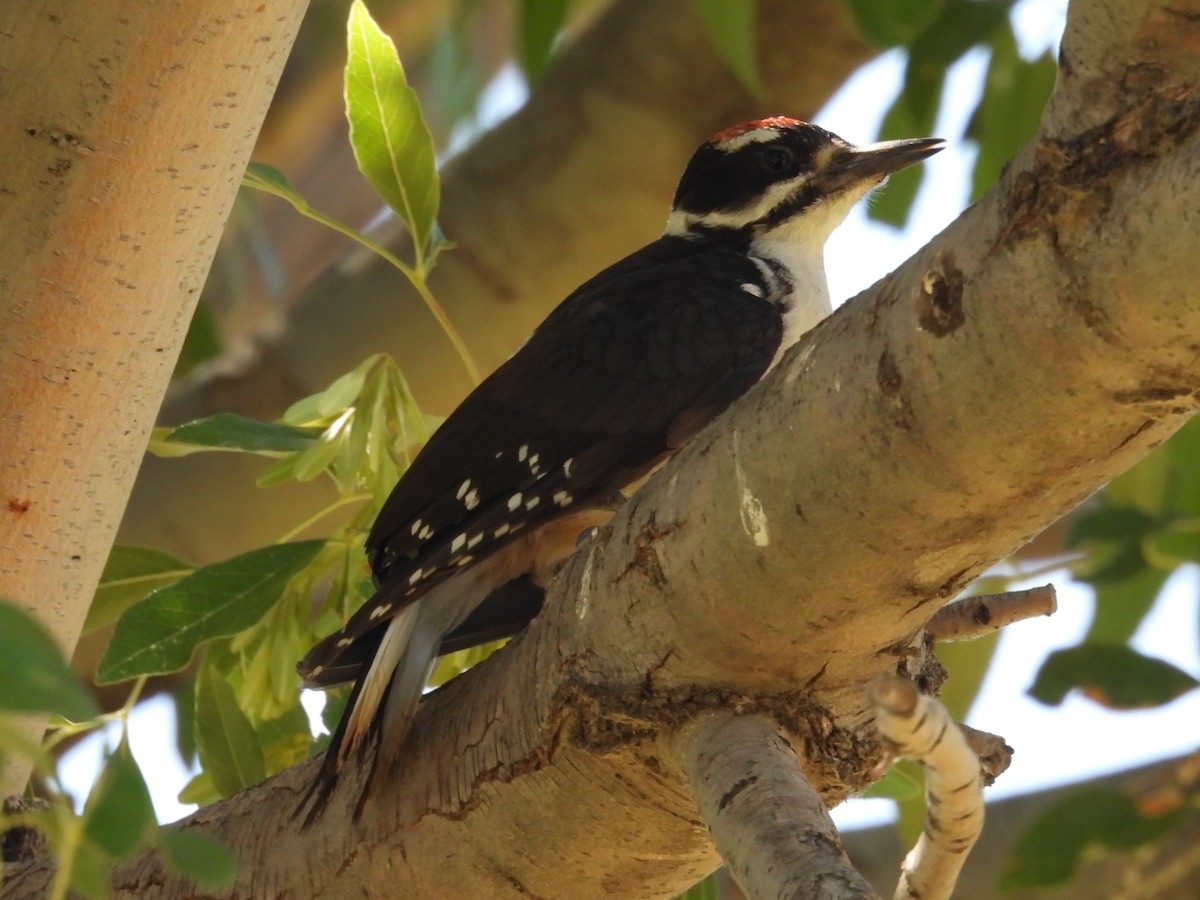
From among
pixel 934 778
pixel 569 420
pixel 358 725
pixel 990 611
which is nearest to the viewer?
pixel 934 778

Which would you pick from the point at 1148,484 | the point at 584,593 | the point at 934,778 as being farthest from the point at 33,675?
the point at 1148,484

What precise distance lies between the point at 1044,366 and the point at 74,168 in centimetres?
98

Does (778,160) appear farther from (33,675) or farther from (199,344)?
(33,675)

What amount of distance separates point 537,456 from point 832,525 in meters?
0.82

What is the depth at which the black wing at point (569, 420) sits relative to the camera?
6.66ft

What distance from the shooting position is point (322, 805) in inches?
70.9

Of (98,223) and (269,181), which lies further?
(269,181)

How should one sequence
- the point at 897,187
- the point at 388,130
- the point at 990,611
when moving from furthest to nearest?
the point at 897,187, the point at 388,130, the point at 990,611

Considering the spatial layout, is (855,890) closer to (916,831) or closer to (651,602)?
(651,602)

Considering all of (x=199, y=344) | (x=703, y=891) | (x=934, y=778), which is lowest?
(x=934, y=778)

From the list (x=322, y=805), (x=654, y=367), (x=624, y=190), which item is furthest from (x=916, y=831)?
(x=624, y=190)

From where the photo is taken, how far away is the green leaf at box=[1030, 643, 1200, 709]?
82.0 inches

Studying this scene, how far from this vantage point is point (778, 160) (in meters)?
2.98

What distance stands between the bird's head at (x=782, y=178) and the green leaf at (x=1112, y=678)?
1062mm
